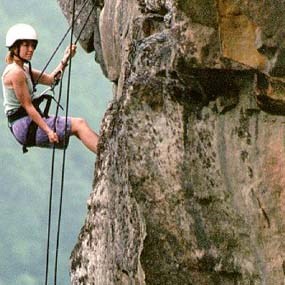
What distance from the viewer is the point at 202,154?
31.4 feet

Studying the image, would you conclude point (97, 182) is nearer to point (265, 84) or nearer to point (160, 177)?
point (160, 177)

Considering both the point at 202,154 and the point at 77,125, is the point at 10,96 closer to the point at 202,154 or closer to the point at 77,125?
the point at 77,125

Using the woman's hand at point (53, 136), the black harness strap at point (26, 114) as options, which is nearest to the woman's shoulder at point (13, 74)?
the black harness strap at point (26, 114)

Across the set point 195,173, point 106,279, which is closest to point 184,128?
point 195,173

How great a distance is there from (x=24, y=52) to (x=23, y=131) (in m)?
0.98

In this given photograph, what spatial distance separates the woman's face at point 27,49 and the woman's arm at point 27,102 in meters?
0.35

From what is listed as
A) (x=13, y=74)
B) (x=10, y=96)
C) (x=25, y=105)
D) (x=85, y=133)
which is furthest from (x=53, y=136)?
(x=13, y=74)

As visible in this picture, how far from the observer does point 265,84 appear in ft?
28.5

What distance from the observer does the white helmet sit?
→ 1373cm

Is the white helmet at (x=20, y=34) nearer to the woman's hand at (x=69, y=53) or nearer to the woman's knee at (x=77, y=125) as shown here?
the woman's hand at (x=69, y=53)

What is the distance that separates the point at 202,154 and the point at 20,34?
→ 4885 millimetres

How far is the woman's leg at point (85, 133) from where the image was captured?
43.4 feet

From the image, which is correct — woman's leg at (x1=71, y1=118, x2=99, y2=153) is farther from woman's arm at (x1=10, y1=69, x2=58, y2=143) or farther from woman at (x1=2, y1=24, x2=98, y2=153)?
woman's arm at (x1=10, y1=69, x2=58, y2=143)

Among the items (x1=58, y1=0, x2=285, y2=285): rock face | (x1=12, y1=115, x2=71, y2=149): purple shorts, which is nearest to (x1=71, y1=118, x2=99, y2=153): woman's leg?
(x1=12, y1=115, x2=71, y2=149): purple shorts
